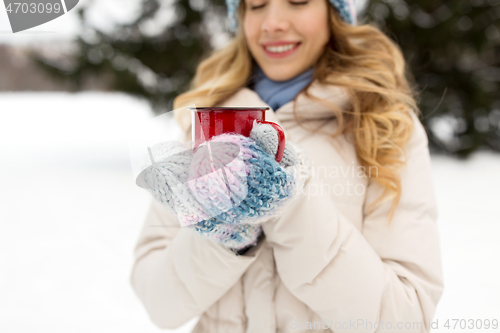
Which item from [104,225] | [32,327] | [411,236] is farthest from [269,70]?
[104,225]

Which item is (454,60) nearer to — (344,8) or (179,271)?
(344,8)

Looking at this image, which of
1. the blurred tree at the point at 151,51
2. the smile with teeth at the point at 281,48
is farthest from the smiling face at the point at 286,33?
the blurred tree at the point at 151,51

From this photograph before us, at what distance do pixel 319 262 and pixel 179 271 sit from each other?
1.07 feet

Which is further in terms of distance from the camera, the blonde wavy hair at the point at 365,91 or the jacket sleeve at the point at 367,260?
the blonde wavy hair at the point at 365,91

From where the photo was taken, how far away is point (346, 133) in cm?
98

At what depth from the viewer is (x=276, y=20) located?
0.96m

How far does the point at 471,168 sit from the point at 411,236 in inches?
161

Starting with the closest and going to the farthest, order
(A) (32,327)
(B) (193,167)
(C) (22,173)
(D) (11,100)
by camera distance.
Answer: (B) (193,167) → (A) (32,327) → (C) (22,173) → (D) (11,100)

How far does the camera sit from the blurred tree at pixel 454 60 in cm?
436

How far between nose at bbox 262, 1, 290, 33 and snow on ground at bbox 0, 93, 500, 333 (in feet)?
1.37

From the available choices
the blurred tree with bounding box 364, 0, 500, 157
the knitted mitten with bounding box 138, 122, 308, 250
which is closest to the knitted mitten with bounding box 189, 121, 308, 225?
the knitted mitten with bounding box 138, 122, 308, 250

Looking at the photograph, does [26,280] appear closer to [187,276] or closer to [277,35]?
[187,276]

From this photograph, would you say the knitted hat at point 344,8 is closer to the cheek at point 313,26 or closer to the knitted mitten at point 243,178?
the cheek at point 313,26

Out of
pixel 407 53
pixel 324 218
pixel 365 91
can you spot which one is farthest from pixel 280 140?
pixel 407 53
